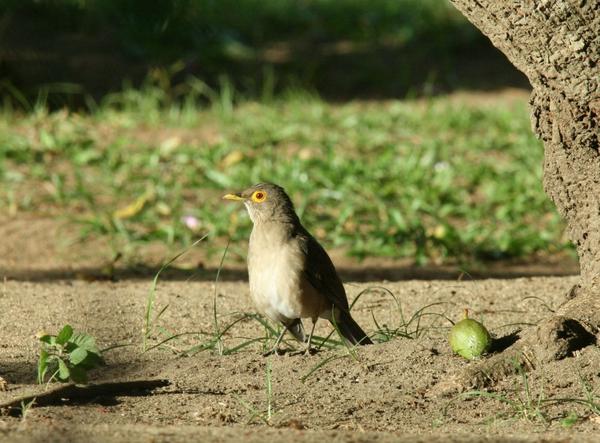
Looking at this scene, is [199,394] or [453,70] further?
[453,70]

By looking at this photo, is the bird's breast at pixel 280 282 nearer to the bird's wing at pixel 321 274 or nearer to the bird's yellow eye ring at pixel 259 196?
the bird's wing at pixel 321 274

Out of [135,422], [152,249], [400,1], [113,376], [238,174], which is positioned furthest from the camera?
[400,1]

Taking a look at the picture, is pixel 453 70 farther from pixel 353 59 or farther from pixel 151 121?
pixel 151 121

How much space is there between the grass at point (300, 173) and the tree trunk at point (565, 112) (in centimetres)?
331

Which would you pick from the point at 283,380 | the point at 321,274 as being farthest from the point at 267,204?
the point at 283,380

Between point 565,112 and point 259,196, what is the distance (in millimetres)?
1676

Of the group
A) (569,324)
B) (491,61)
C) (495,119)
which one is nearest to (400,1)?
(491,61)

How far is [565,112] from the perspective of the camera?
4.73 metres

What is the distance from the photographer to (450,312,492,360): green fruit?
15.3ft

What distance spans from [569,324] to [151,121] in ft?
23.0

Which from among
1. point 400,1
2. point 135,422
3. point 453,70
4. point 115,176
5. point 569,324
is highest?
point 400,1

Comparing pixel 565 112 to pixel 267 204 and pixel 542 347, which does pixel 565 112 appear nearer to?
pixel 542 347

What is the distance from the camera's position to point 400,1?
16.1 meters

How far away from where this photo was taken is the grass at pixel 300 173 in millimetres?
8664
